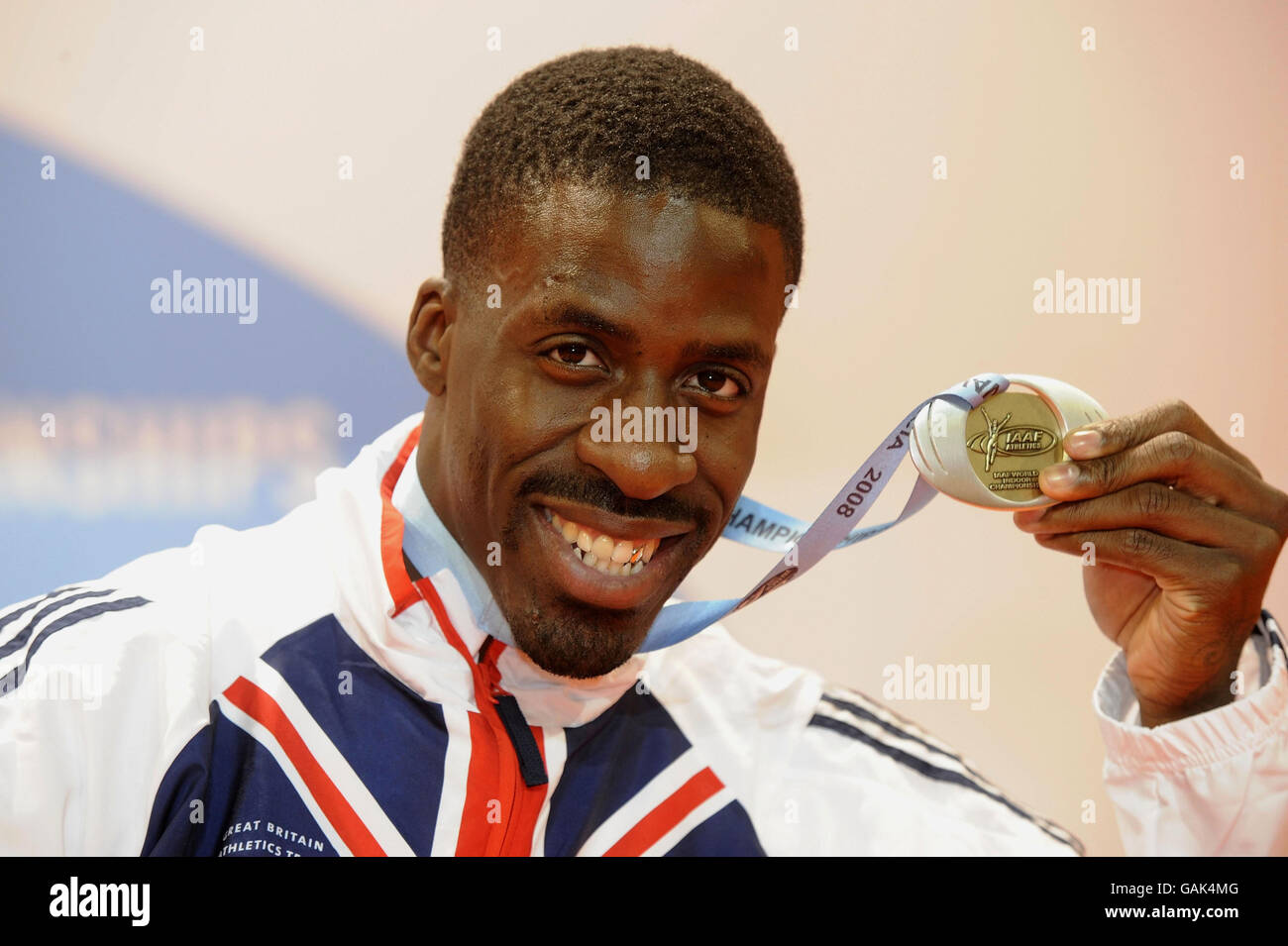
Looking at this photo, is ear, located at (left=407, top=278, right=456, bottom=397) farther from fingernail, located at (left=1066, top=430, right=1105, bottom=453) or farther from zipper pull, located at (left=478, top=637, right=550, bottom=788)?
fingernail, located at (left=1066, top=430, right=1105, bottom=453)

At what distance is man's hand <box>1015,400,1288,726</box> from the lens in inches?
75.6

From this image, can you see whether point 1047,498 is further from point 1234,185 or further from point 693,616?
point 1234,185

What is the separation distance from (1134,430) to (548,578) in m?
1.04

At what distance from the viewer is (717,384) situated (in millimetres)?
1967

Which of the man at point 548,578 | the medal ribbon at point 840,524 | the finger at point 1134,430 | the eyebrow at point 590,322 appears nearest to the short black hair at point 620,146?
the man at point 548,578

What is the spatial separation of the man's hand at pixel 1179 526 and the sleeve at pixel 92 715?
1.47m

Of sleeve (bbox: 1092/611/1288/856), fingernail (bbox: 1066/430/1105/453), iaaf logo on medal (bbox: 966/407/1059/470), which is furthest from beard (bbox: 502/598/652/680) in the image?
sleeve (bbox: 1092/611/1288/856)

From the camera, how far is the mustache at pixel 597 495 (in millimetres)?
1880

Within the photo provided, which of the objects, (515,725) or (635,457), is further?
(515,725)

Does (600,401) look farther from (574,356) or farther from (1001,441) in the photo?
(1001,441)

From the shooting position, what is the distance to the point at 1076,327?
2.89 m

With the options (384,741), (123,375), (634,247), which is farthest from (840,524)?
(123,375)

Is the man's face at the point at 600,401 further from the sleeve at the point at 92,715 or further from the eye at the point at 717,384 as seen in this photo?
the sleeve at the point at 92,715
